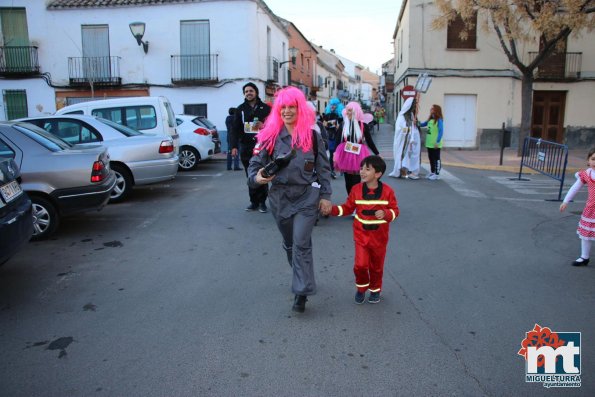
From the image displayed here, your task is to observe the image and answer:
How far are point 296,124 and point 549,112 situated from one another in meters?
19.3

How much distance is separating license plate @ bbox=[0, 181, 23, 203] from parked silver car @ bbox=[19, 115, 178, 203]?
3878 mm

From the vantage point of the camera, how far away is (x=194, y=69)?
2027 cm

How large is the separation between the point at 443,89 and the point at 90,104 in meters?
13.7

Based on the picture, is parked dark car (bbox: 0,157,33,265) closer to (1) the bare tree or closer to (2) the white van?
(2) the white van

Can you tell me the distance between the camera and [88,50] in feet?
67.5

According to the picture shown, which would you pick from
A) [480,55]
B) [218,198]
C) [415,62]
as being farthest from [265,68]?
[218,198]

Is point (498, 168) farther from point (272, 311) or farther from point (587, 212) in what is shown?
point (272, 311)

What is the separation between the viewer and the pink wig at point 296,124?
3890 mm

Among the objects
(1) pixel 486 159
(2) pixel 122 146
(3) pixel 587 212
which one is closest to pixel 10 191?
(2) pixel 122 146

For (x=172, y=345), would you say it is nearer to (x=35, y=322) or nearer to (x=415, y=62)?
(x=35, y=322)

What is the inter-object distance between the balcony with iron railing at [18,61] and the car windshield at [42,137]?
638 inches

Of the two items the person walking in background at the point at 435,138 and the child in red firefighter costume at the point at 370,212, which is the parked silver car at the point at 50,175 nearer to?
the child in red firefighter costume at the point at 370,212

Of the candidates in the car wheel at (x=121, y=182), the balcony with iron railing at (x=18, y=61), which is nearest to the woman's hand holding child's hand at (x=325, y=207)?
the car wheel at (x=121, y=182)

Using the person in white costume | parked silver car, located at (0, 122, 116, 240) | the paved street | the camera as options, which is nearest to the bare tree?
the person in white costume
